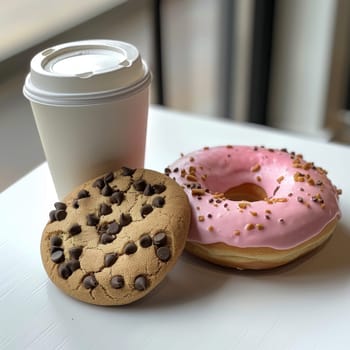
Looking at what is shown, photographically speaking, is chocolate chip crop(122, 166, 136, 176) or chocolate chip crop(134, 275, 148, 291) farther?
chocolate chip crop(122, 166, 136, 176)

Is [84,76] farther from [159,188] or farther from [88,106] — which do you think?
[159,188]

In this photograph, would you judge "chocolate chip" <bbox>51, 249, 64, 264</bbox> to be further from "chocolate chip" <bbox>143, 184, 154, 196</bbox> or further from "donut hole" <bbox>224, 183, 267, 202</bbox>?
"donut hole" <bbox>224, 183, 267, 202</bbox>

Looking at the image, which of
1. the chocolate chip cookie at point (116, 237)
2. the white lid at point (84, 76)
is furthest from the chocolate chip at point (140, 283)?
the white lid at point (84, 76)

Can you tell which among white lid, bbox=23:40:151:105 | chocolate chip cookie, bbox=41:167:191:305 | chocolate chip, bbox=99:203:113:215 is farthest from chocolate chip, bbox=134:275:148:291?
white lid, bbox=23:40:151:105

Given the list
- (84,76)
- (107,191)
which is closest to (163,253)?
(107,191)

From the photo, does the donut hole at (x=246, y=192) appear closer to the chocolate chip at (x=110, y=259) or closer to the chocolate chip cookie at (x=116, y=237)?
the chocolate chip cookie at (x=116, y=237)

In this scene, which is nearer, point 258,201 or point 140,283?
point 140,283

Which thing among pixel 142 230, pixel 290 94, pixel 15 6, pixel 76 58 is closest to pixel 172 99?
pixel 290 94
